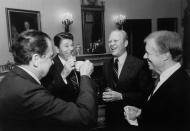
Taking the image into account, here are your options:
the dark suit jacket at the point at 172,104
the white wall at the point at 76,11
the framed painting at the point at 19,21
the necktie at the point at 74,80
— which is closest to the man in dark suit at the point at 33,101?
the dark suit jacket at the point at 172,104

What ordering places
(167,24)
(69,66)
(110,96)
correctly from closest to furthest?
(69,66)
(110,96)
(167,24)

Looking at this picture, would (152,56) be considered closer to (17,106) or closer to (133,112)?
(133,112)

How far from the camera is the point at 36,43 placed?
1543mm

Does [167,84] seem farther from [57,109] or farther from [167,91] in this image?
[57,109]

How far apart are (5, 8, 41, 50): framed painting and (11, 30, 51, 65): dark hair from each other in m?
3.55

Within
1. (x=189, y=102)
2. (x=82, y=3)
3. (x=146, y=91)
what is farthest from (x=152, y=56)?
(x=82, y=3)

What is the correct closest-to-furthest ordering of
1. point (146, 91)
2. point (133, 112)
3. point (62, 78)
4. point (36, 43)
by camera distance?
point (36, 43) < point (133, 112) < point (62, 78) < point (146, 91)

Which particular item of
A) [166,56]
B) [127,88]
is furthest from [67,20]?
[166,56]

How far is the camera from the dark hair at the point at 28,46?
153 centimetres

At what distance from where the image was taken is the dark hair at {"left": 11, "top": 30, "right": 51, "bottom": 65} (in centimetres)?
153

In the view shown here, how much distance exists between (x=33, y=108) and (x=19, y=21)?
4390 mm

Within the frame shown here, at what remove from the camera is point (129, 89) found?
274cm

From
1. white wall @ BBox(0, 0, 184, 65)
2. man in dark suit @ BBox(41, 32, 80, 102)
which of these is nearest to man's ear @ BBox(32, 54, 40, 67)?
man in dark suit @ BBox(41, 32, 80, 102)

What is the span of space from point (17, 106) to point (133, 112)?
3.56ft
